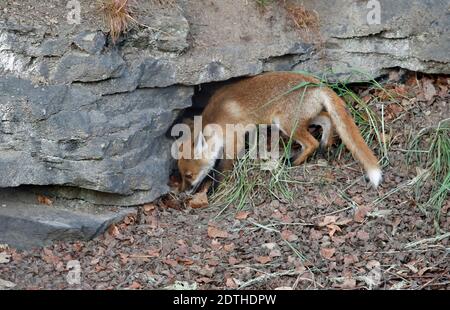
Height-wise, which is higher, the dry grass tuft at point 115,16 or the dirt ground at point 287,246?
the dry grass tuft at point 115,16

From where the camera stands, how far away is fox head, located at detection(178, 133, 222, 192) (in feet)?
25.4

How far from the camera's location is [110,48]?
690cm

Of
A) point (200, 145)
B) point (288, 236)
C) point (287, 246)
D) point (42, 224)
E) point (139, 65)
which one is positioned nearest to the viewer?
point (287, 246)

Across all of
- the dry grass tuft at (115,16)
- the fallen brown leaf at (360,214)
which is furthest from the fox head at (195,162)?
the fallen brown leaf at (360,214)

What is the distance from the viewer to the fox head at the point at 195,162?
7.75 metres

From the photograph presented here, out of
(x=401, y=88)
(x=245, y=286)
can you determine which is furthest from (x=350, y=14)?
(x=245, y=286)

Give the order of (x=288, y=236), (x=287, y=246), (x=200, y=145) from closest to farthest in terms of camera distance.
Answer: (x=287, y=246) → (x=288, y=236) → (x=200, y=145)

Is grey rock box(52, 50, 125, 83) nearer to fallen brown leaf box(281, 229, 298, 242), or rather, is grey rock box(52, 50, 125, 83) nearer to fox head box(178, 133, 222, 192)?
fox head box(178, 133, 222, 192)

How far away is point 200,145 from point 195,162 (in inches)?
7.9

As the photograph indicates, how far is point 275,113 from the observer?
7.58 metres

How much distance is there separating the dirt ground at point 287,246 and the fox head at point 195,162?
43 cm

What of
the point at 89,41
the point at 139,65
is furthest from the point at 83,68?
the point at 139,65

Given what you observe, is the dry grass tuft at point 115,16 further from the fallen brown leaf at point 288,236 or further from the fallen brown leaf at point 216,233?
the fallen brown leaf at point 288,236

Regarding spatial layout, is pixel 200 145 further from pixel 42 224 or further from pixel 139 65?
pixel 42 224
